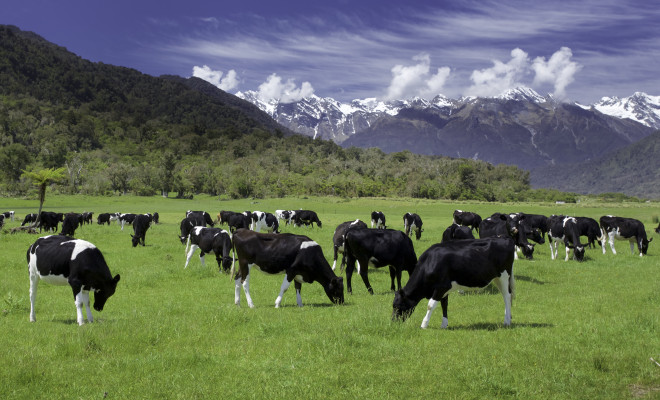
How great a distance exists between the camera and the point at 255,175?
153875mm

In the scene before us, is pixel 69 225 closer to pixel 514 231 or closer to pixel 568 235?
pixel 514 231

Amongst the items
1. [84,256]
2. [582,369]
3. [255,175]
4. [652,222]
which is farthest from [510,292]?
[255,175]

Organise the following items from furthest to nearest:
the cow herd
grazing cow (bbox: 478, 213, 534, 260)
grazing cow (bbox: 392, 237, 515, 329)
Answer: grazing cow (bbox: 478, 213, 534, 260) < the cow herd < grazing cow (bbox: 392, 237, 515, 329)

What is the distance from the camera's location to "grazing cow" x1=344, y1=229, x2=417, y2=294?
51.1ft

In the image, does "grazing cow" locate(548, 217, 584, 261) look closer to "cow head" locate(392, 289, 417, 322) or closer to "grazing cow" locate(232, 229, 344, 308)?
"grazing cow" locate(232, 229, 344, 308)

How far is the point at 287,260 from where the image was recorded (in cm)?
1377

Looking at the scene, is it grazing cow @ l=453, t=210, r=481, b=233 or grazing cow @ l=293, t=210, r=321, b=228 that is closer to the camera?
grazing cow @ l=453, t=210, r=481, b=233

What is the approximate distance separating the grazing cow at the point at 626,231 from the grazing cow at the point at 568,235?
3793 millimetres

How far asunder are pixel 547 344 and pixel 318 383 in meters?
4.88

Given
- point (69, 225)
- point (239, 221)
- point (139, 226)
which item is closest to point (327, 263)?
point (139, 226)

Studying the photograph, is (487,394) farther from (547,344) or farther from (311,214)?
(311,214)

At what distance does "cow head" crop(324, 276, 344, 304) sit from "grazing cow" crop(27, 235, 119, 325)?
19.3 feet

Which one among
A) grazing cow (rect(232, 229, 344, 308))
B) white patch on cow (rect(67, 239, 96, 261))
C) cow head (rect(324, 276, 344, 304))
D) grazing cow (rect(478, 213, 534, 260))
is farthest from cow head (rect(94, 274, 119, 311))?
grazing cow (rect(478, 213, 534, 260))

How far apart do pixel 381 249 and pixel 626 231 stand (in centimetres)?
1991
